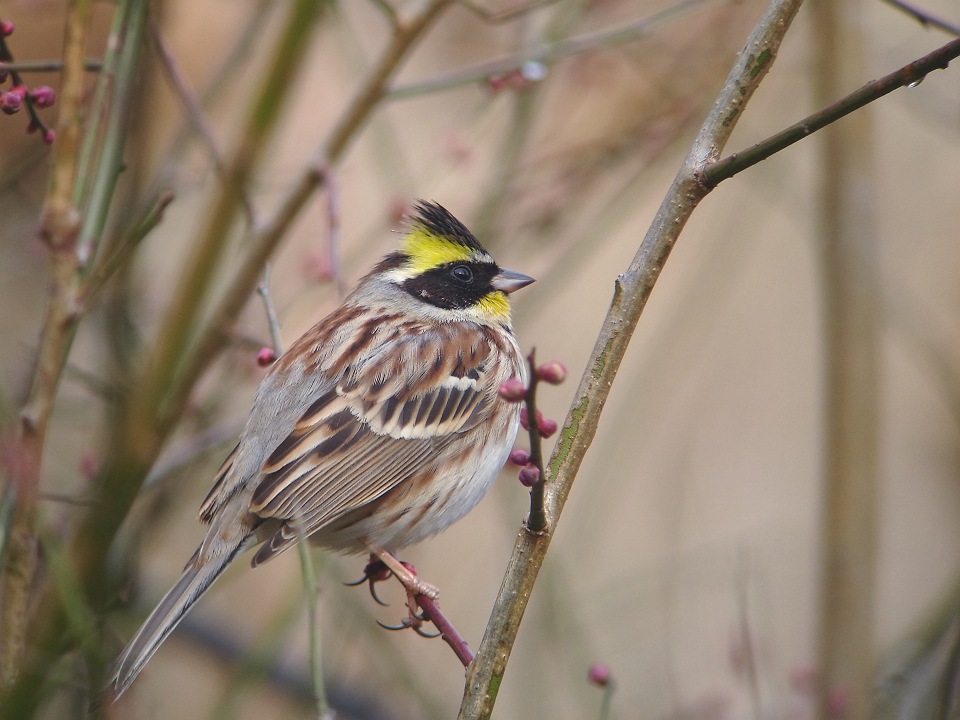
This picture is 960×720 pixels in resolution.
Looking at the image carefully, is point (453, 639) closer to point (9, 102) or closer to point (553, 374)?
point (553, 374)

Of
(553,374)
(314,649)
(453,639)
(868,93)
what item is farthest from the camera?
(453,639)

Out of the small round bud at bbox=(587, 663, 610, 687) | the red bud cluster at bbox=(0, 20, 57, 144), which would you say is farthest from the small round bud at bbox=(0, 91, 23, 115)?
the small round bud at bbox=(587, 663, 610, 687)

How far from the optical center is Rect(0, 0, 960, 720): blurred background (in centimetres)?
460

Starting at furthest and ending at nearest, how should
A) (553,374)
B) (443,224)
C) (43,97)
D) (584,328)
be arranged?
(584,328), (443,224), (43,97), (553,374)

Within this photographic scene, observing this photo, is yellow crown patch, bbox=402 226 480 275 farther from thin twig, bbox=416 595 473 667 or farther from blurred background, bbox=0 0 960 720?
thin twig, bbox=416 595 473 667

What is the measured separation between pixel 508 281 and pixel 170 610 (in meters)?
1.82

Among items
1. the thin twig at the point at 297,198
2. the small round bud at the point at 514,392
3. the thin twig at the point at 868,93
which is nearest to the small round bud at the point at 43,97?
the thin twig at the point at 297,198

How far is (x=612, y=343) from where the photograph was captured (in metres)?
2.38

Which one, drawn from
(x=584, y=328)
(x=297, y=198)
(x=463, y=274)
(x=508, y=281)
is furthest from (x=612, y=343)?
(x=584, y=328)

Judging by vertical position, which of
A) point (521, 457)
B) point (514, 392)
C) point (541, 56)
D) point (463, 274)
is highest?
point (541, 56)

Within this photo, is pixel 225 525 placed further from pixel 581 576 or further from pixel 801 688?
pixel 581 576

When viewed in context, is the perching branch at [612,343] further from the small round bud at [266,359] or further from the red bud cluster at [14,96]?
the red bud cluster at [14,96]

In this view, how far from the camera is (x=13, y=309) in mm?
6828

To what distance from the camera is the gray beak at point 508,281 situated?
4.24m
